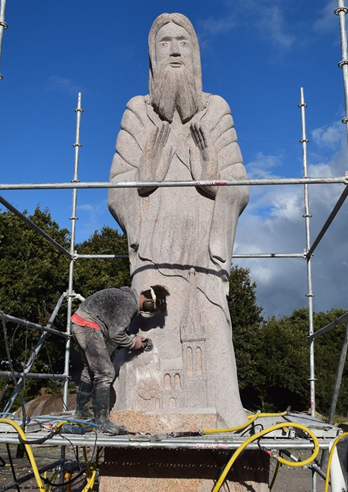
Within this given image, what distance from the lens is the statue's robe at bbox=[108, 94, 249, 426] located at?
5.35 meters

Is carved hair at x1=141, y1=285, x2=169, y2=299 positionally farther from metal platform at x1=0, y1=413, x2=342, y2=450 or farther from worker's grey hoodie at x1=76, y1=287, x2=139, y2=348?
metal platform at x1=0, y1=413, x2=342, y2=450

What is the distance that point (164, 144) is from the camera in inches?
245

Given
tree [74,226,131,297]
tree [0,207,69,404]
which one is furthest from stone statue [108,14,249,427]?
tree [74,226,131,297]

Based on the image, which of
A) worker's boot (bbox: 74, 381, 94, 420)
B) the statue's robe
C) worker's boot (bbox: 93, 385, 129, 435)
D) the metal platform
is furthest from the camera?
the statue's robe

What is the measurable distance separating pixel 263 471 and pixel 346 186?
2.82 m

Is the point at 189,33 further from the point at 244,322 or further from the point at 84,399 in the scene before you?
the point at 244,322

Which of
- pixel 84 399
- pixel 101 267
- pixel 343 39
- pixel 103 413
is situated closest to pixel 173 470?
pixel 103 413

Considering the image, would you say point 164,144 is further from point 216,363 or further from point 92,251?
point 92,251

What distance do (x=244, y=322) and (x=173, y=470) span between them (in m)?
18.5

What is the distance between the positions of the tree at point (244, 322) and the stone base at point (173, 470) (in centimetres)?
1746

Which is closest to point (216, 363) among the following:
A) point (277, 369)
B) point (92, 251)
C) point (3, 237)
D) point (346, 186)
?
point (346, 186)

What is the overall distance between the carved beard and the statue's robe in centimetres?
14

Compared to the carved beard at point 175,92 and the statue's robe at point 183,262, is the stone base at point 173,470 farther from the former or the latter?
the carved beard at point 175,92

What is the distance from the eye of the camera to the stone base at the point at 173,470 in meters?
4.55
